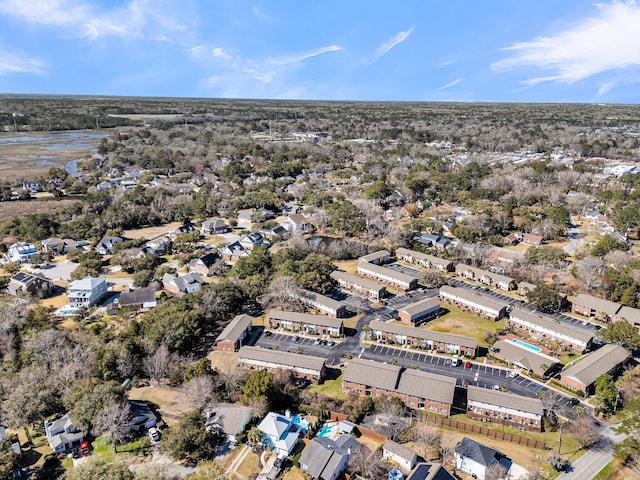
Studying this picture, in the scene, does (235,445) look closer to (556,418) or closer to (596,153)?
(556,418)

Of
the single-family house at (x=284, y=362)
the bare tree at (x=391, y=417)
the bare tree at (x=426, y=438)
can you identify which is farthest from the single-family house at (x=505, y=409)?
the single-family house at (x=284, y=362)

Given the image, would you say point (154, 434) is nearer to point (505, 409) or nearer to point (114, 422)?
point (114, 422)

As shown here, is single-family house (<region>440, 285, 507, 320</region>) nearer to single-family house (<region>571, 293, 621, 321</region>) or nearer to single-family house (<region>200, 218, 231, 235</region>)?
single-family house (<region>571, 293, 621, 321</region>)

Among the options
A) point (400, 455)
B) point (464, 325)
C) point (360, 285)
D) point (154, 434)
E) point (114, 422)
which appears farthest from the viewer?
point (360, 285)

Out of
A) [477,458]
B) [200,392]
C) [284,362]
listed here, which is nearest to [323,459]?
[477,458]

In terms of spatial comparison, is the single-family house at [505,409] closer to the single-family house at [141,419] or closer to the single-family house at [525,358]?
the single-family house at [525,358]
